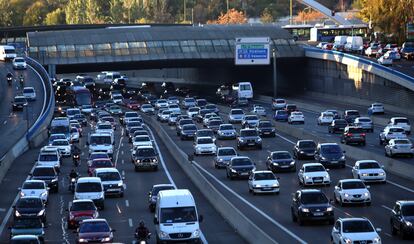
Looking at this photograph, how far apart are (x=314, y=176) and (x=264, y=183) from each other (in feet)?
8.78

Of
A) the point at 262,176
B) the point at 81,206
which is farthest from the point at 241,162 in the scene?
the point at 81,206

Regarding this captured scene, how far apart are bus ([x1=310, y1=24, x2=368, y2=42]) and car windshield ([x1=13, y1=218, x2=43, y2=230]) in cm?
13720

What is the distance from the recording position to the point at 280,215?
140 feet

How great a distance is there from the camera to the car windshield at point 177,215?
3497cm

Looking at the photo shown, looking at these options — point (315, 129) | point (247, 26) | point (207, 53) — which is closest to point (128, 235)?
point (315, 129)

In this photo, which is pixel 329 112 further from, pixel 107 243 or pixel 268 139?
pixel 107 243

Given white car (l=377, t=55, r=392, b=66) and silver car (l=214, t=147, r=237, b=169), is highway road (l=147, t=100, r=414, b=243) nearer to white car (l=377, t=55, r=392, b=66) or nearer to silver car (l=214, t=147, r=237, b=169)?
silver car (l=214, t=147, r=237, b=169)

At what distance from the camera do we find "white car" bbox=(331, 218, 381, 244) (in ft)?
104

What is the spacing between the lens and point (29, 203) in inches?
1660

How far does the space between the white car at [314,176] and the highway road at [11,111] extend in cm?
2700

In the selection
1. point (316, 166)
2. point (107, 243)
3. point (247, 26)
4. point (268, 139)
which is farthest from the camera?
point (247, 26)

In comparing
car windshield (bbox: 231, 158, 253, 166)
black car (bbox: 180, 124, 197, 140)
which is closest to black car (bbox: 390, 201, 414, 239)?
car windshield (bbox: 231, 158, 253, 166)

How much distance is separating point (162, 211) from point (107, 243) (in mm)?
2333

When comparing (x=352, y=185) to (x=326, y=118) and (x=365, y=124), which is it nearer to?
(x=365, y=124)
